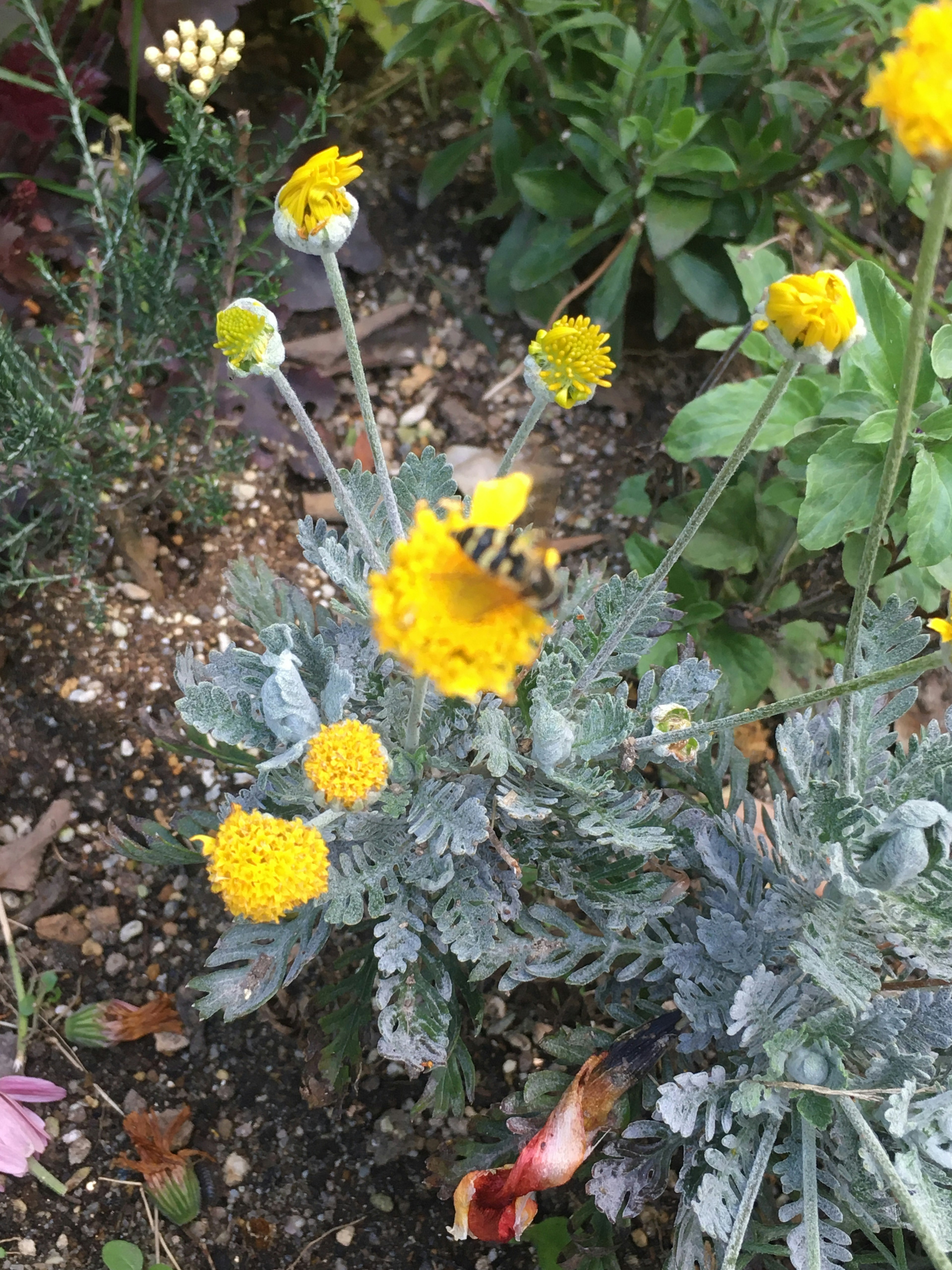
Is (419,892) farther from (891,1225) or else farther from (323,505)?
(323,505)

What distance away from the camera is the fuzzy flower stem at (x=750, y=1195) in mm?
1187

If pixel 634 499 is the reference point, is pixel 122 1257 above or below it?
below

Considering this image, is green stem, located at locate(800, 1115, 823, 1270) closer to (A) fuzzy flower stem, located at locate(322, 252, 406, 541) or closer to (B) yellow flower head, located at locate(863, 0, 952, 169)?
(A) fuzzy flower stem, located at locate(322, 252, 406, 541)

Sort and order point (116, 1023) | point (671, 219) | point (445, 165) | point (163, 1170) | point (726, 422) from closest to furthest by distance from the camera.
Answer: point (163, 1170)
point (116, 1023)
point (726, 422)
point (671, 219)
point (445, 165)

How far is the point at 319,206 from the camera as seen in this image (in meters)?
1.05

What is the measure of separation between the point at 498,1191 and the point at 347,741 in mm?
689

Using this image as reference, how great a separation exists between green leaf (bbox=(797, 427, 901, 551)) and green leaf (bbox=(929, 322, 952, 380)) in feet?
0.47

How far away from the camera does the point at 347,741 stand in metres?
1.10

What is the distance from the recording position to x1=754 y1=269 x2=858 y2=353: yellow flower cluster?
941 millimetres

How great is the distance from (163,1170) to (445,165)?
6.64ft

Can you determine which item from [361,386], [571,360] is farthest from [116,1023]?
[571,360]

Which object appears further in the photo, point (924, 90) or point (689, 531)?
point (689, 531)

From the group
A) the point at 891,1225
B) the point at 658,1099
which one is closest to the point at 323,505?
the point at 658,1099

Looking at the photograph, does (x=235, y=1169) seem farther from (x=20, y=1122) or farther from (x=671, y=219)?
(x=671, y=219)
